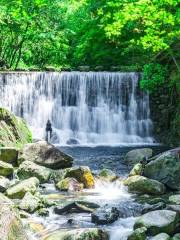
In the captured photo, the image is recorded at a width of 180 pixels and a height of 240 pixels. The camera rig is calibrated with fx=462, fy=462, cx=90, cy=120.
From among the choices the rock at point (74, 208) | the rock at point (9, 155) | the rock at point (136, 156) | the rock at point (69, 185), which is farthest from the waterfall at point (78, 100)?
the rock at point (74, 208)

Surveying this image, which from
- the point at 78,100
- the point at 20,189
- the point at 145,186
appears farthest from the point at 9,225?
the point at 78,100

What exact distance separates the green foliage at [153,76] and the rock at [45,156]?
7087 millimetres

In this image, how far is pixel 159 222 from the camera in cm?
827

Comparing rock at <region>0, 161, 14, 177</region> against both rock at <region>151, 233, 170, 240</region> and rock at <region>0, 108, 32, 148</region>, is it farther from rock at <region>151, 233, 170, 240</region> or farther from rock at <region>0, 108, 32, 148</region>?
rock at <region>151, 233, 170, 240</region>

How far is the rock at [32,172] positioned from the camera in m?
12.6

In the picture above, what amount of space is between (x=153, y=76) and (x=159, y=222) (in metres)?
12.7

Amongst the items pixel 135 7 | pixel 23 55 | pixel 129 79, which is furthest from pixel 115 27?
pixel 23 55

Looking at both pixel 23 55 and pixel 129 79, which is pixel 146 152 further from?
pixel 23 55

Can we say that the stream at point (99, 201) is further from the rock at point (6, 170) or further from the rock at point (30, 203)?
the rock at point (6, 170)

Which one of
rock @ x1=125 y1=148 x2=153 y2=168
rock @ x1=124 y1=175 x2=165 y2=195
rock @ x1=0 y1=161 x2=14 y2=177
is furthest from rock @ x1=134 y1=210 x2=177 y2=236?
rock @ x1=125 y1=148 x2=153 y2=168

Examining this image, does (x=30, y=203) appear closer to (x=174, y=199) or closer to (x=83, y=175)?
(x=83, y=175)

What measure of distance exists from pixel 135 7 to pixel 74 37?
21.5 metres

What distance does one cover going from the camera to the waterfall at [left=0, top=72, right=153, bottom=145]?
21719 millimetres

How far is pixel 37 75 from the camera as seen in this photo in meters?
22.5
